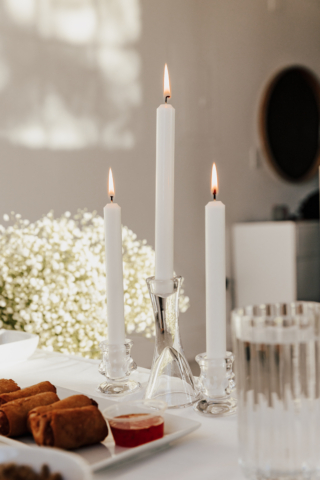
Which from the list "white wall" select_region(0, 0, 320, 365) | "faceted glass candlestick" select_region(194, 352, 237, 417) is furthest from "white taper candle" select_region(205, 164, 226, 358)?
"white wall" select_region(0, 0, 320, 365)

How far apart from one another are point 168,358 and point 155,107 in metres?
2.28

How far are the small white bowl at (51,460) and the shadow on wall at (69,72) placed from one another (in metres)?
1.99

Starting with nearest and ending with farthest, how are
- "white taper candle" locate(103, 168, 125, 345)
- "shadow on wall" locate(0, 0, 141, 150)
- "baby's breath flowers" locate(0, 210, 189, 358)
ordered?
"white taper candle" locate(103, 168, 125, 345), "baby's breath flowers" locate(0, 210, 189, 358), "shadow on wall" locate(0, 0, 141, 150)

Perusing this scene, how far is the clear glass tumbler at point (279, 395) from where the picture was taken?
43 centimetres

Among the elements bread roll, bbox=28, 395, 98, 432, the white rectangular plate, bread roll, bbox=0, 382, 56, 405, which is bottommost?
the white rectangular plate

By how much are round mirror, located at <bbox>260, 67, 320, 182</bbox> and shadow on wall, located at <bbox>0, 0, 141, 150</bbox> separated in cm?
103

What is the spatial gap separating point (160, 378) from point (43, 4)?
2165 mm

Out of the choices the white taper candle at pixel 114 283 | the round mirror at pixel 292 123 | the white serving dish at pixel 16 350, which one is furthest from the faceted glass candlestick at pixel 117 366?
the round mirror at pixel 292 123

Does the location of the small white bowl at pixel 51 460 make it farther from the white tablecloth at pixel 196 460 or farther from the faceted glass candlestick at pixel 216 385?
the faceted glass candlestick at pixel 216 385

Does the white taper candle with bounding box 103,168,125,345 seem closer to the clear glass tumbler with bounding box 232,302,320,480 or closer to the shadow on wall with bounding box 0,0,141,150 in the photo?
the clear glass tumbler with bounding box 232,302,320,480

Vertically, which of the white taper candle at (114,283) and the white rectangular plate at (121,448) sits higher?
the white taper candle at (114,283)

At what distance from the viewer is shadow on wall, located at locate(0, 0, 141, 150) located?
2.25 m

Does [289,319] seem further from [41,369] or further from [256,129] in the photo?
[256,129]

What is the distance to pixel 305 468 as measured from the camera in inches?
16.9
